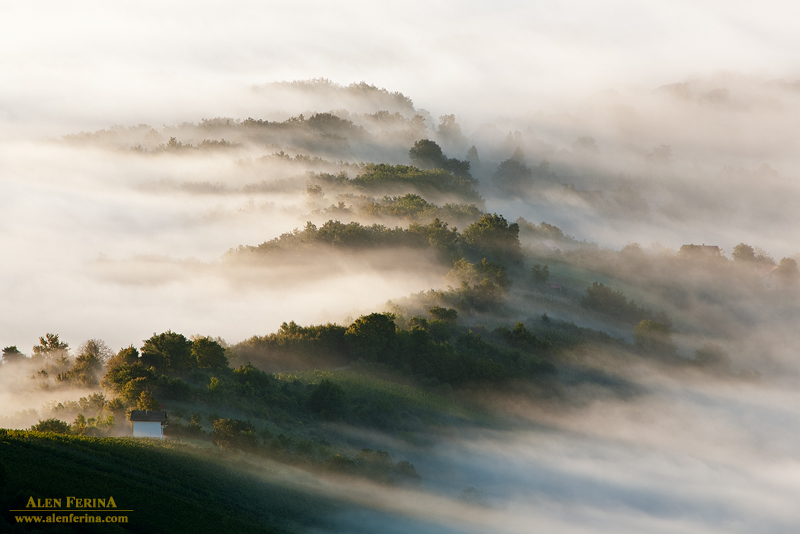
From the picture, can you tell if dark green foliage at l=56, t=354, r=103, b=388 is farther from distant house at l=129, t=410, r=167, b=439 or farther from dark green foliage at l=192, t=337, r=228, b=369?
distant house at l=129, t=410, r=167, b=439

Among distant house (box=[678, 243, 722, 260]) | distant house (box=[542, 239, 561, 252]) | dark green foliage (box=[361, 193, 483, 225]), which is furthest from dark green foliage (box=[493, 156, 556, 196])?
dark green foliage (box=[361, 193, 483, 225])

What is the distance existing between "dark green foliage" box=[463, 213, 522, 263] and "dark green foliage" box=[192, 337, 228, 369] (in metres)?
54.8

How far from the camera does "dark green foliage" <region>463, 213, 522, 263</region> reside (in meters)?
118

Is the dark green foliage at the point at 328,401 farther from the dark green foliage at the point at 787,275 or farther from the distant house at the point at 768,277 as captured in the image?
the dark green foliage at the point at 787,275

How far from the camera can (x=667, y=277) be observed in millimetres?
141375

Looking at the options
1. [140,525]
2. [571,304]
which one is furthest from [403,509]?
[571,304]

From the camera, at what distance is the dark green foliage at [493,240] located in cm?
11819

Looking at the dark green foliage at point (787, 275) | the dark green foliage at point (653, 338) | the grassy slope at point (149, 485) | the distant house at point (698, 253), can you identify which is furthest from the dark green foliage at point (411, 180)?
the grassy slope at point (149, 485)

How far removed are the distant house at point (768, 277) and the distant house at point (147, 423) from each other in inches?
5023

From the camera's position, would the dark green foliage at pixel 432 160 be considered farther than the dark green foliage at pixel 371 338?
Yes

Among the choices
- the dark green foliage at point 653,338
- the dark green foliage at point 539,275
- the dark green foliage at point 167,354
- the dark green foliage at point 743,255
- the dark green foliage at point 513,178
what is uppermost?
the dark green foliage at point 513,178

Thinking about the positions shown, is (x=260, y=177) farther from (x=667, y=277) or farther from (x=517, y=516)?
(x=517, y=516)

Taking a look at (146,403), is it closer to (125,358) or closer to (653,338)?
→ (125,358)

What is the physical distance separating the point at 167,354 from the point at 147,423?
11925 millimetres
